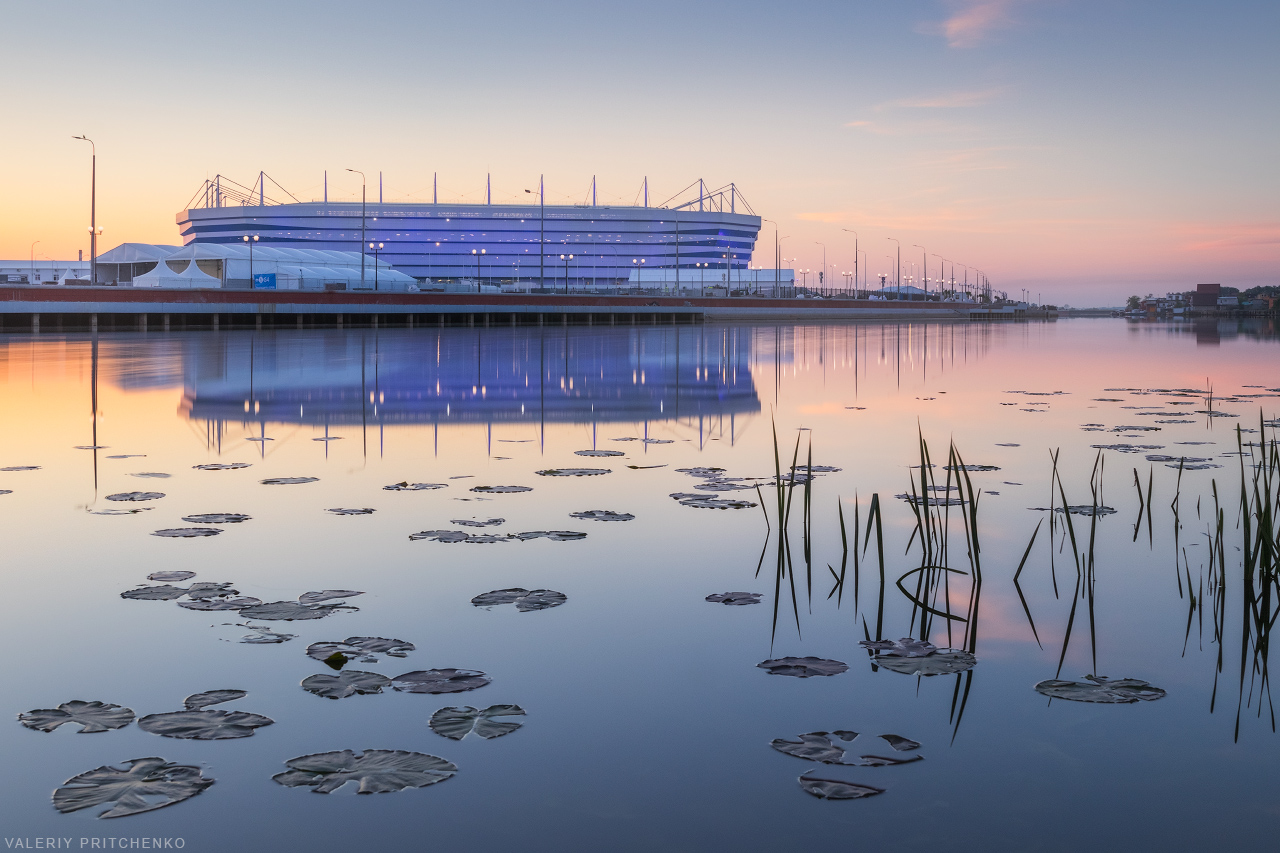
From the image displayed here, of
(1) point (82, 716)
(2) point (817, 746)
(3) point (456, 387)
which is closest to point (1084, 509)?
(2) point (817, 746)

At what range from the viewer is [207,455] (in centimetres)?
1111

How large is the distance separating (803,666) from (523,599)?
1522mm

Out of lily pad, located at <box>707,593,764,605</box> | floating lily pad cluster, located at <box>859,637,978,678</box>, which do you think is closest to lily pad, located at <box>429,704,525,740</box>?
floating lily pad cluster, located at <box>859,637,978,678</box>

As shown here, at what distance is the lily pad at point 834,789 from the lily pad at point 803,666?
973 millimetres

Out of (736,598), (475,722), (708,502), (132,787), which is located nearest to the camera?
(132,787)

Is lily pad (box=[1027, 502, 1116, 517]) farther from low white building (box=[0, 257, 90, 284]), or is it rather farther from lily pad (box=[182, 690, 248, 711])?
low white building (box=[0, 257, 90, 284])

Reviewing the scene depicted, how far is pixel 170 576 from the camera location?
6023 millimetres

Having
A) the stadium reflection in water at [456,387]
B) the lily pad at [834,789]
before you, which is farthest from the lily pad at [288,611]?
the stadium reflection in water at [456,387]

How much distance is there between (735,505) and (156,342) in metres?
36.3

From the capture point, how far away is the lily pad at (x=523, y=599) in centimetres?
544

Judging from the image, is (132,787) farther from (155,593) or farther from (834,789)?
(155,593)

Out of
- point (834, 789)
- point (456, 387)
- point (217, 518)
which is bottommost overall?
point (834, 789)

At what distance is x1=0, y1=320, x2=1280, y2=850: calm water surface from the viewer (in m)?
3.30

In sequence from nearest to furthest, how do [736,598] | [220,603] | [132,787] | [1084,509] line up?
[132,787] < [220,603] < [736,598] < [1084,509]
